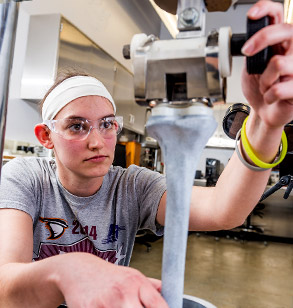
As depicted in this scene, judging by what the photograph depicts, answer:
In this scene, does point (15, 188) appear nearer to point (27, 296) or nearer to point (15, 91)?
point (27, 296)

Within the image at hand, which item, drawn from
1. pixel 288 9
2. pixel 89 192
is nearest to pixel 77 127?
pixel 89 192

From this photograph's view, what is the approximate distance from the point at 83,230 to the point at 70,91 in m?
0.45

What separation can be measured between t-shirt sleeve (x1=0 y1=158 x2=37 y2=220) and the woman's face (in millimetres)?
120

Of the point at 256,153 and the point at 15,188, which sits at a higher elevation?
the point at 256,153

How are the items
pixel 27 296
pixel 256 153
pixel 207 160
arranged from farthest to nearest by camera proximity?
pixel 207 160 < pixel 256 153 < pixel 27 296

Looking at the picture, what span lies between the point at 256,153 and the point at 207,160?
19.6ft

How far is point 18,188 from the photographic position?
97cm

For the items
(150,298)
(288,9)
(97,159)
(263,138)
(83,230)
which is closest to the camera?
(150,298)

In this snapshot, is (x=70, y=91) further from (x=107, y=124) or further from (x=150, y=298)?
(x=150, y=298)

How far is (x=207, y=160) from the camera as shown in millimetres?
6473

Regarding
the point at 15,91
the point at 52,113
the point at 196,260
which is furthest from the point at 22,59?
the point at 196,260

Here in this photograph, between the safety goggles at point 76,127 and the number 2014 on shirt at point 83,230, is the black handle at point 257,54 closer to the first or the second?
the safety goggles at point 76,127

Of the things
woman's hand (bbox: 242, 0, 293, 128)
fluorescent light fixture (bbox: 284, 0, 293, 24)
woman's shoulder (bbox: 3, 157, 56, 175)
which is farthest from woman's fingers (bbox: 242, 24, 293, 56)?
fluorescent light fixture (bbox: 284, 0, 293, 24)

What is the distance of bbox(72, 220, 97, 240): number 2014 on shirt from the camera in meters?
1.06
